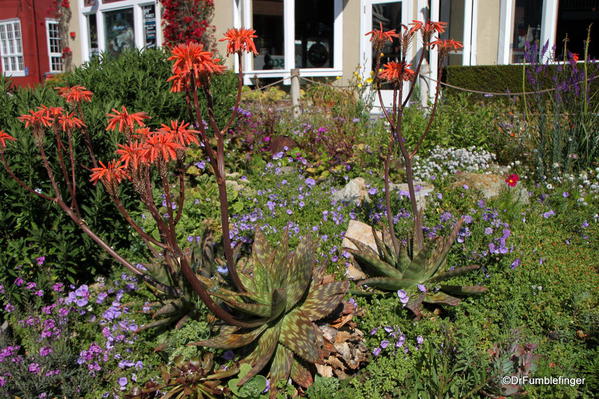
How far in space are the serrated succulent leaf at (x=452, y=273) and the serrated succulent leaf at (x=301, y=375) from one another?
3.22ft

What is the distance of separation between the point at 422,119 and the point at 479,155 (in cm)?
89

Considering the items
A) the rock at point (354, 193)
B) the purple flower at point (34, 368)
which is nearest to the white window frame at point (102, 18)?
→ the rock at point (354, 193)

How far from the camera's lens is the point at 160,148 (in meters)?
2.03

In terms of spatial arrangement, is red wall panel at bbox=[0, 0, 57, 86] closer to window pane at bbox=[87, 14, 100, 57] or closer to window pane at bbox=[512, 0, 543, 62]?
window pane at bbox=[87, 14, 100, 57]

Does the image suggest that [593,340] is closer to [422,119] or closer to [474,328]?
[474,328]

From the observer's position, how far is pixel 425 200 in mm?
4434

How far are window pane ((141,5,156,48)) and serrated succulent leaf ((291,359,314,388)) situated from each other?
45.1 feet

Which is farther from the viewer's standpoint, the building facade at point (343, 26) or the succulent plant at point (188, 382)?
the building facade at point (343, 26)

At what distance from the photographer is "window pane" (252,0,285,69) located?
12492mm

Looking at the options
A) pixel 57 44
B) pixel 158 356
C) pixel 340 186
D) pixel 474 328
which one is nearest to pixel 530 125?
pixel 340 186

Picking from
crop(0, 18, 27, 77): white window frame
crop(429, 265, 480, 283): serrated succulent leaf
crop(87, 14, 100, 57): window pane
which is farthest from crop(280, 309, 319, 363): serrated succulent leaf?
crop(0, 18, 27, 77): white window frame

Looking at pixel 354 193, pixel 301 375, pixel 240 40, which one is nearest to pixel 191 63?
pixel 240 40

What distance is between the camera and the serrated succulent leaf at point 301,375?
271cm

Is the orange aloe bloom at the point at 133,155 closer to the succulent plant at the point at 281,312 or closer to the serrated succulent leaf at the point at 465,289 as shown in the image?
the succulent plant at the point at 281,312
